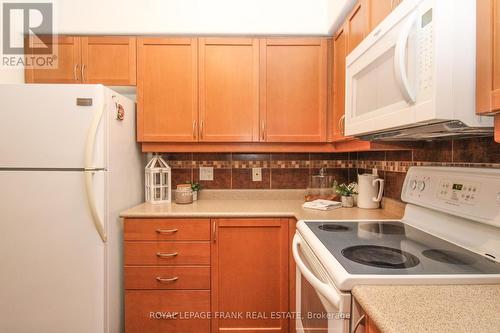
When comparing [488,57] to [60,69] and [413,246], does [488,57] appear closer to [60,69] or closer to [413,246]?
[413,246]

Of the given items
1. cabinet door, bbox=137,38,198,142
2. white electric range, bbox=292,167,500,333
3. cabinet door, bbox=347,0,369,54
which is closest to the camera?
white electric range, bbox=292,167,500,333

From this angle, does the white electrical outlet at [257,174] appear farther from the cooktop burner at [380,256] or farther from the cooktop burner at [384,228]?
the cooktop burner at [380,256]

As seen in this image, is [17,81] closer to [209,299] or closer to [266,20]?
[266,20]

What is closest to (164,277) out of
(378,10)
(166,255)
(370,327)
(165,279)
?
(165,279)

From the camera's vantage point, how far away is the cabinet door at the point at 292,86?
6.40 ft

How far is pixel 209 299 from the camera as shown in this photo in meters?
1.70

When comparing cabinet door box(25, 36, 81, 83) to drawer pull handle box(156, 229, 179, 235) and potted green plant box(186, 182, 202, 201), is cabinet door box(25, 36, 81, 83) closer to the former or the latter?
potted green plant box(186, 182, 202, 201)

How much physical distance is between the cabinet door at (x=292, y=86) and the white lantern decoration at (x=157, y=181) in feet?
2.50

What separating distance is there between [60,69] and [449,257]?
2374 mm

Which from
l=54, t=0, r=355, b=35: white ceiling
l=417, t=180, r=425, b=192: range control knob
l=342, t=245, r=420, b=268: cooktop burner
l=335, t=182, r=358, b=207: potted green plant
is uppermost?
l=54, t=0, r=355, b=35: white ceiling

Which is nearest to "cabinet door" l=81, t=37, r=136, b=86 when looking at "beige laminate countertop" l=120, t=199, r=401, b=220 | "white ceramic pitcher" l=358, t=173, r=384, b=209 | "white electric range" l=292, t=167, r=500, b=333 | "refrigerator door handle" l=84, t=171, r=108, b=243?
"refrigerator door handle" l=84, t=171, r=108, b=243

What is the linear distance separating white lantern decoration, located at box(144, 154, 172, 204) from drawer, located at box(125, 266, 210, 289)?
0.50 metres

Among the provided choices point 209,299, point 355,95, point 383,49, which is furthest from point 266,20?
point 209,299

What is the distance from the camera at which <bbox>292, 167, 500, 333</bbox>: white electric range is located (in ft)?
Result: 2.45
